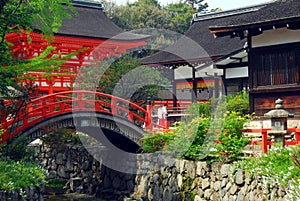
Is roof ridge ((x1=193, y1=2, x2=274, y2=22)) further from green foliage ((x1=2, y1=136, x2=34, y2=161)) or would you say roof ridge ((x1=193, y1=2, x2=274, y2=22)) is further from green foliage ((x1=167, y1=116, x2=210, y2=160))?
green foliage ((x1=2, y1=136, x2=34, y2=161))

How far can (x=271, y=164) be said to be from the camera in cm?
1058

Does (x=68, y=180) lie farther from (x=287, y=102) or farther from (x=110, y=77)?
(x=287, y=102)

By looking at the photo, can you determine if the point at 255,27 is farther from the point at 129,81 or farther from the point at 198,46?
the point at 198,46

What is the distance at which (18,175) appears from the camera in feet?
39.0

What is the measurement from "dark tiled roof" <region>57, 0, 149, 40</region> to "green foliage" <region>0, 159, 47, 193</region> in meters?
10.5

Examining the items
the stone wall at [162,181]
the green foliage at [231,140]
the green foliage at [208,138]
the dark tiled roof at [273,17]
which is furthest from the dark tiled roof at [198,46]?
the green foliage at [231,140]

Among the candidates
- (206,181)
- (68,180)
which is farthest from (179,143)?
(68,180)

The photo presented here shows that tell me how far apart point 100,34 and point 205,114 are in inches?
379

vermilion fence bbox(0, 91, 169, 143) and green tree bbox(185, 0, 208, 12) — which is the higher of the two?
green tree bbox(185, 0, 208, 12)

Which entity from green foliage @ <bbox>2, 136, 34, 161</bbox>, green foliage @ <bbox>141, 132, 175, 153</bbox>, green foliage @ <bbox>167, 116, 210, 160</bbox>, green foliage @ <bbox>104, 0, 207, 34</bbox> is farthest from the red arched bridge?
green foliage @ <bbox>104, 0, 207, 34</bbox>

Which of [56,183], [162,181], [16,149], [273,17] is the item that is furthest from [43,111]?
[273,17]

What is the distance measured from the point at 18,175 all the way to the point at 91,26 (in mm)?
14659

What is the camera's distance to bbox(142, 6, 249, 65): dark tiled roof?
20.3 meters

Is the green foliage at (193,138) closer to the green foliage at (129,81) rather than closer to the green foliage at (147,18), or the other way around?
the green foliage at (129,81)
